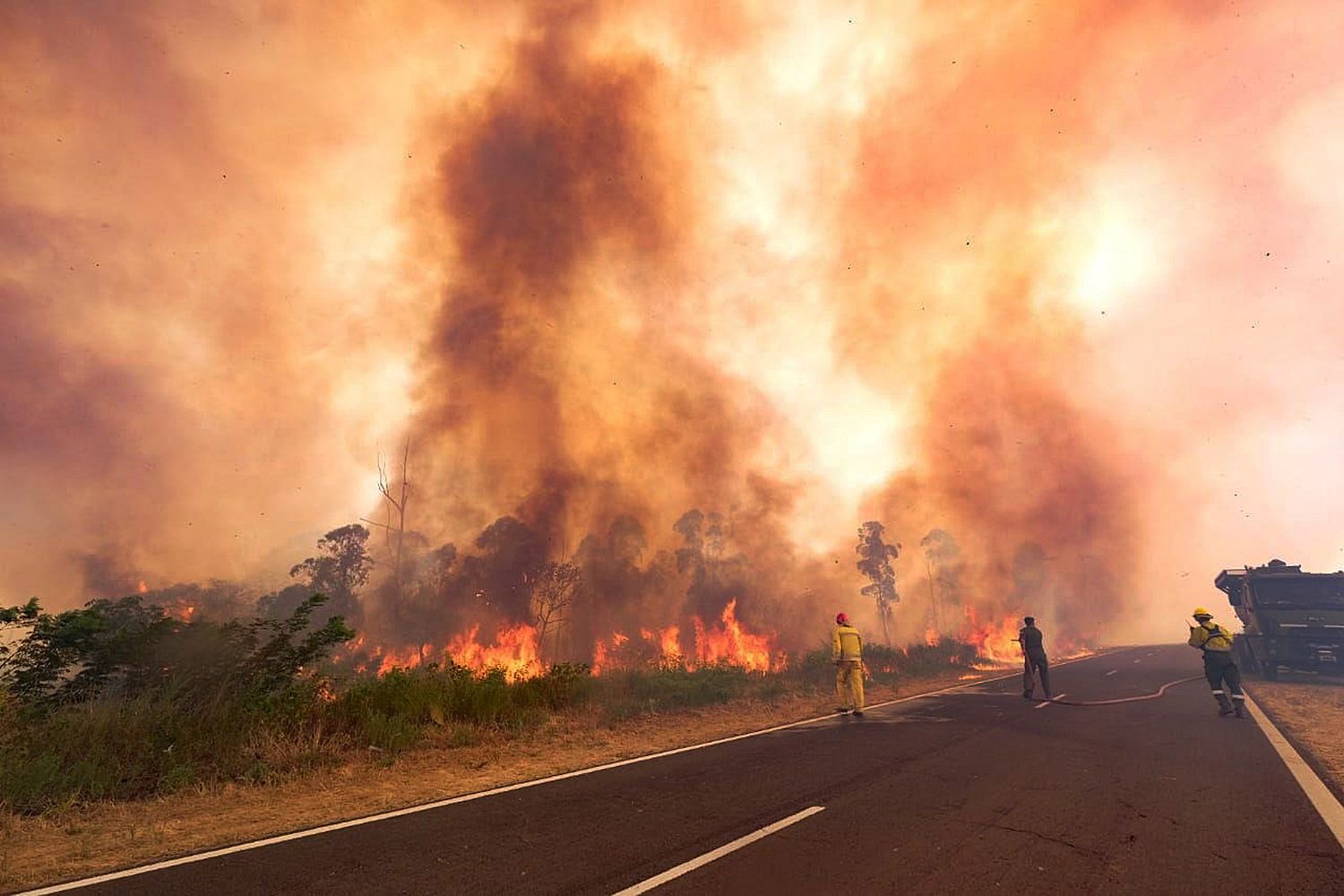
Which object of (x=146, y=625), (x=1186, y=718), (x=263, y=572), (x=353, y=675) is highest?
(x=263, y=572)

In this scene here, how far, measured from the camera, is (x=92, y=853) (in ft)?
16.2

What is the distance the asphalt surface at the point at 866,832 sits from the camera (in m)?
4.14

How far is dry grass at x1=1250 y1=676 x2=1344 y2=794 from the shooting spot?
7.80 metres

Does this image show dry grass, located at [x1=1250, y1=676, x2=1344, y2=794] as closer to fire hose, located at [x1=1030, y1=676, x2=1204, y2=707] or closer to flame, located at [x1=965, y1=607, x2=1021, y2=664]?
fire hose, located at [x1=1030, y1=676, x2=1204, y2=707]

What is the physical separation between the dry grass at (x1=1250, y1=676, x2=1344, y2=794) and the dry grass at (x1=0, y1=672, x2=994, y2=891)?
7648 mm

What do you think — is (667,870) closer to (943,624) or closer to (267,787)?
(267,787)

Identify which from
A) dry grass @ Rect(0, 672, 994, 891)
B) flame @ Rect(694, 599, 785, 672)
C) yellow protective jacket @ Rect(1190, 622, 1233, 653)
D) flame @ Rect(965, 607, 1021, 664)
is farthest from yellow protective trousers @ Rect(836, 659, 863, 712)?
flame @ Rect(965, 607, 1021, 664)

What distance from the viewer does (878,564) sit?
73.1 metres

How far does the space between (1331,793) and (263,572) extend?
75.2m

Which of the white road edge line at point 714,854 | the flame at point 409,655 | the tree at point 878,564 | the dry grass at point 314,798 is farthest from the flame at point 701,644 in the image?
the white road edge line at point 714,854

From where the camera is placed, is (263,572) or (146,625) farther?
(263,572)

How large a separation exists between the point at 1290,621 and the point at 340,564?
202 feet

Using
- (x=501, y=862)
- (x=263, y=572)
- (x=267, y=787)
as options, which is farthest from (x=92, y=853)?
(x=263, y=572)

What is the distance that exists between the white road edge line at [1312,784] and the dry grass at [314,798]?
700cm
